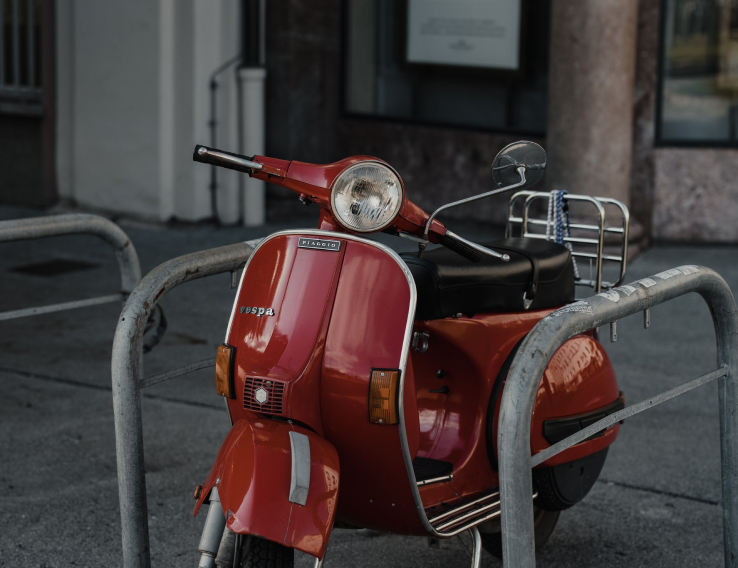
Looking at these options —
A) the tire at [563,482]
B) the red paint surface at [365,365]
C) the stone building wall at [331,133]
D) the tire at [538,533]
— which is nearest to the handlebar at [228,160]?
the red paint surface at [365,365]


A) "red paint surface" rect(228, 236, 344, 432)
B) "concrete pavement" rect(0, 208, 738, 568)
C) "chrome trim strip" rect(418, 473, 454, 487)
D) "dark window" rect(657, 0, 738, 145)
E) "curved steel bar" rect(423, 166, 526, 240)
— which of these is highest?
"dark window" rect(657, 0, 738, 145)

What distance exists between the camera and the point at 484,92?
945 centimetres

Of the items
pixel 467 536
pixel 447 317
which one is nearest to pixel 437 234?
pixel 447 317

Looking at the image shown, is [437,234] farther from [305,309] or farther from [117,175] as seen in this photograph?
[117,175]

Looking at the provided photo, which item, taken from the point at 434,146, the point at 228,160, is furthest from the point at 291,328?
the point at 434,146

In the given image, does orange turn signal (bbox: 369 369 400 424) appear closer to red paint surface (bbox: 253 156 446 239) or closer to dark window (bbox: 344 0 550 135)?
red paint surface (bbox: 253 156 446 239)

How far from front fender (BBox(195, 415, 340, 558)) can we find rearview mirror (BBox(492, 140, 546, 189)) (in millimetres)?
885

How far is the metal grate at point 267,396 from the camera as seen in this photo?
2.40m

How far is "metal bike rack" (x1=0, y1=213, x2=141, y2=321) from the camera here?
344 centimetres

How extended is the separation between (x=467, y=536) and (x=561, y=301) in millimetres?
802

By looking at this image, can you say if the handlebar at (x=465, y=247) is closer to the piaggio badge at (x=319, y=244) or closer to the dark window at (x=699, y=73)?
the piaggio badge at (x=319, y=244)

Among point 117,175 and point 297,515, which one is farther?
point 117,175

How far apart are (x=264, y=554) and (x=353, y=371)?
18.9 inches

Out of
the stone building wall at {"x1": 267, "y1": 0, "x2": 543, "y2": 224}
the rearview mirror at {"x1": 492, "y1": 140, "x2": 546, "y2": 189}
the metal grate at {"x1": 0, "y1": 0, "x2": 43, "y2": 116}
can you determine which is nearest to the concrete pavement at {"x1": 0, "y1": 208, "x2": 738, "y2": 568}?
the rearview mirror at {"x1": 492, "y1": 140, "x2": 546, "y2": 189}
